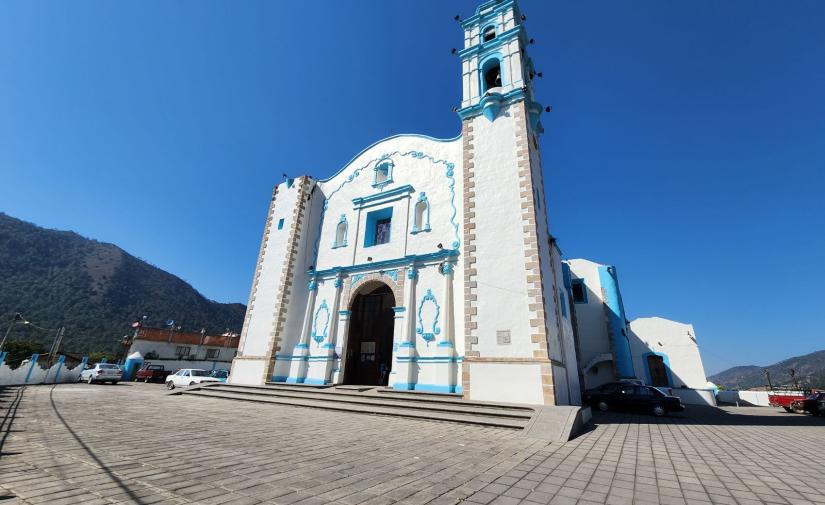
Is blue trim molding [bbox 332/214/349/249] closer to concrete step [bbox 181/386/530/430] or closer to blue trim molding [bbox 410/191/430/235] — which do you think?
blue trim molding [bbox 410/191/430/235]

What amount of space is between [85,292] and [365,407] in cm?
9117

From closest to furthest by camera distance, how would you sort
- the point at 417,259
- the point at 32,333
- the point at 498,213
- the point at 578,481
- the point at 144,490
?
the point at 144,490
the point at 578,481
the point at 498,213
the point at 417,259
the point at 32,333

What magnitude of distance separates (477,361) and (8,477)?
954 centimetres

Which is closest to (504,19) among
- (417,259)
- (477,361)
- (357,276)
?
(417,259)

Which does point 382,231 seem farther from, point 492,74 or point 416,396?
point 492,74

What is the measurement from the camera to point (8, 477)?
3.34m

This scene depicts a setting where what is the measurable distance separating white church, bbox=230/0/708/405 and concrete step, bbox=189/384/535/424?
96 cm

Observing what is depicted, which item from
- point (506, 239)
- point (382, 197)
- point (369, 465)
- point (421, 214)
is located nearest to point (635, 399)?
point (506, 239)

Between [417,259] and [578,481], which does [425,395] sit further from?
[578,481]

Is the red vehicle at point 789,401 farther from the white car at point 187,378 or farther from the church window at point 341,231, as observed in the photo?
the white car at point 187,378

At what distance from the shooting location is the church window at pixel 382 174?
1689 centimetres

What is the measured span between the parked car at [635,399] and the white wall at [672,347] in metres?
11.6

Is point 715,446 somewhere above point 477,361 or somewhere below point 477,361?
below

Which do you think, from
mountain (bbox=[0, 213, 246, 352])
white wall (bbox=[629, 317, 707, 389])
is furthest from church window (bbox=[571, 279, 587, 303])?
mountain (bbox=[0, 213, 246, 352])
